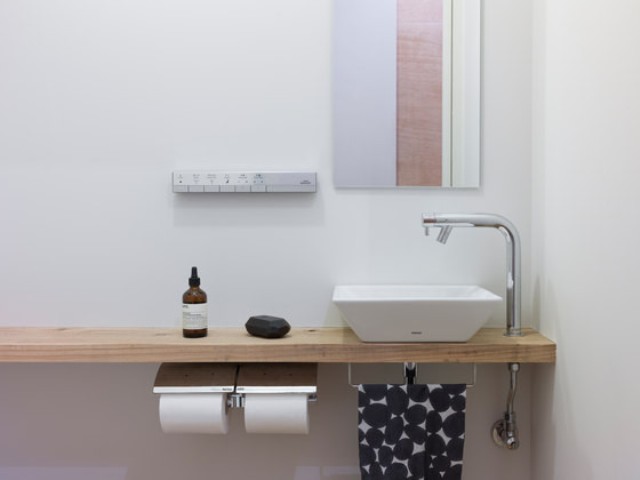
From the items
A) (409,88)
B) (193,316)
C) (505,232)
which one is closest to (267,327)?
(193,316)

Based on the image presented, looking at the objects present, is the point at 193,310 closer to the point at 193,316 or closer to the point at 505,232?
the point at 193,316

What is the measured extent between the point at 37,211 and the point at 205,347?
0.75 metres

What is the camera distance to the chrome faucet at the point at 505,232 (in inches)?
68.7

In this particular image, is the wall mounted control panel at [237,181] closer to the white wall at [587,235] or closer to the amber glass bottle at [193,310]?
the amber glass bottle at [193,310]

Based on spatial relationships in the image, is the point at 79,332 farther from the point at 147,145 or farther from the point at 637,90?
the point at 637,90

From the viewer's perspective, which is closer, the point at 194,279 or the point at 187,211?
the point at 194,279

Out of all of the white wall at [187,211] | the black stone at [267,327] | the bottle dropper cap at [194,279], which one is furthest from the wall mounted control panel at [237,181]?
the black stone at [267,327]

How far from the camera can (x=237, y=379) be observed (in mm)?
1776

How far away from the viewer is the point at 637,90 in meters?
1.24

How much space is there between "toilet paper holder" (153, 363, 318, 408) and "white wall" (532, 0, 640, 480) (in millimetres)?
698

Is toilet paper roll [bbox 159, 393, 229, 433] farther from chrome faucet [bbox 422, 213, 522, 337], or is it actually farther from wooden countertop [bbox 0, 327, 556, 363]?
Answer: chrome faucet [bbox 422, 213, 522, 337]

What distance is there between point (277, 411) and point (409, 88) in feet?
3.44

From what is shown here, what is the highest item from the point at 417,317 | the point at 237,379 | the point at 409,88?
the point at 409,88

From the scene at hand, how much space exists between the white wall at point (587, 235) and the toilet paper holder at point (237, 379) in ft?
2.29
